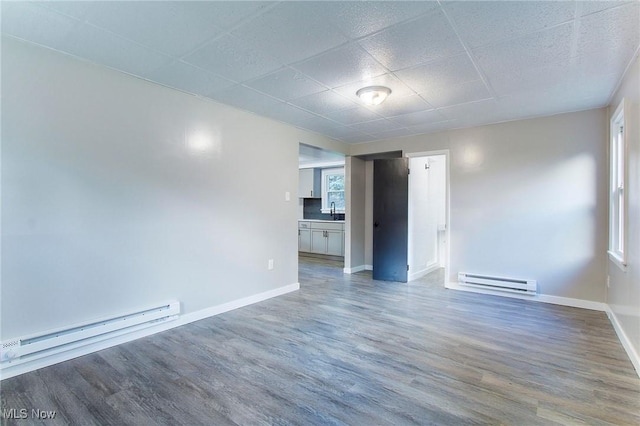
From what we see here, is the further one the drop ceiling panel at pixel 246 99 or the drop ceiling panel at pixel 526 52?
the drop ceiling panel at pixel 246 99

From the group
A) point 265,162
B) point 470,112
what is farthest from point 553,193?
point 265,162

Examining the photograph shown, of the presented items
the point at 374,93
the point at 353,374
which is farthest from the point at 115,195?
the point at 374,93

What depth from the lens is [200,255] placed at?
3.32 metres

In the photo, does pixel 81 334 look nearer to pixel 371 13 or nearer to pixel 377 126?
pixel 371 13

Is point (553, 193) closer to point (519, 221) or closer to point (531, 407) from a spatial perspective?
point (519, 221)

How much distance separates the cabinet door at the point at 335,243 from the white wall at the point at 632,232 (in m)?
4.75

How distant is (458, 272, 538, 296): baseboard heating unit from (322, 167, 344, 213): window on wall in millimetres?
4099

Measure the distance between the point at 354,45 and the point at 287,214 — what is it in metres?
2.58

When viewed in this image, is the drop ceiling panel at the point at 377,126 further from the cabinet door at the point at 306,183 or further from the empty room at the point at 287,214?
the cabinet door at the point at 306,183

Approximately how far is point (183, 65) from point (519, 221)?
4294 millimetres

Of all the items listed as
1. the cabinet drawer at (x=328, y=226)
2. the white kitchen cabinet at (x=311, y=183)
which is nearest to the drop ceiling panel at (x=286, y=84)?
the cabinet drawer at (x=328, y=226)

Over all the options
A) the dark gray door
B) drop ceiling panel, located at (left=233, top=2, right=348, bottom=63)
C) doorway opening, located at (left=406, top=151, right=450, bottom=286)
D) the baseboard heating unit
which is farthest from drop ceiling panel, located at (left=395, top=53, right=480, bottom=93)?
the baseboard heating unit

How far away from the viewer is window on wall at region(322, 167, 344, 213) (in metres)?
8.12

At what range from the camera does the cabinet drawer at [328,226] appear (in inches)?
277
